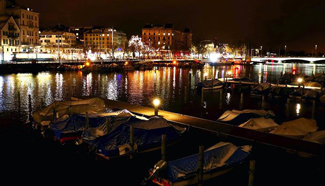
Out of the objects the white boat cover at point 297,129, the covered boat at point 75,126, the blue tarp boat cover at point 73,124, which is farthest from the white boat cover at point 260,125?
the blue tarp boat cover at point 73,124

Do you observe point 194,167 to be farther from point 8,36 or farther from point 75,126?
point 8,36

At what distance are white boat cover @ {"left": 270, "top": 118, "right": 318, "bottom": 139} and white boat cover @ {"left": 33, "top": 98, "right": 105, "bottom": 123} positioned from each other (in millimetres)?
15083

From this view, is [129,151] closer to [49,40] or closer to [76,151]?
[76,151]

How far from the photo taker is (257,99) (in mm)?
46844

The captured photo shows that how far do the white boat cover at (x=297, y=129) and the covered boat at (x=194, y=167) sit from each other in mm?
6040

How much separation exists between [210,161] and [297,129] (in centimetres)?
914

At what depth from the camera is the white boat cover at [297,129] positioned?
70.4 feet

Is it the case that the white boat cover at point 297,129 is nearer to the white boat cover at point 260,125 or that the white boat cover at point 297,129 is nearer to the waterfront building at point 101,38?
the white boat cover at point 260,125

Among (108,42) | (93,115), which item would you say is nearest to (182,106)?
(93,115)

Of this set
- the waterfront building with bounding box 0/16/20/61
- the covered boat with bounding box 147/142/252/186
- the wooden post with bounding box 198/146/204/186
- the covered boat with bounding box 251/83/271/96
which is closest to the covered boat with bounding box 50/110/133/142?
the covered boat with bounding box 147/142/252/186

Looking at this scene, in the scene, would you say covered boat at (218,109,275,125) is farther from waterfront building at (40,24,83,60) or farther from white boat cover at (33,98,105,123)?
waterfront building at (40,24,83,60)

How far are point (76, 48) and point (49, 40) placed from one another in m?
13.2

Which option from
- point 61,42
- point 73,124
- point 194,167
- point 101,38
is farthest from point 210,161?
point 101,38

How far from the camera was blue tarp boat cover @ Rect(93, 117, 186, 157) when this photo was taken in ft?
62.1
